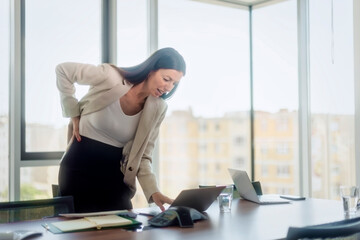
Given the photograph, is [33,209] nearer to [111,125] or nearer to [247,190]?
[111,125]

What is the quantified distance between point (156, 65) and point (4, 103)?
62.8 inches

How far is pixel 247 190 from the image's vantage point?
8.52 feet

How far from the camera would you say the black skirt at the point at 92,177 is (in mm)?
2717

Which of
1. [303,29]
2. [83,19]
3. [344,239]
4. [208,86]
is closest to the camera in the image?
[344,239]

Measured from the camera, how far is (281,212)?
7.38 ft

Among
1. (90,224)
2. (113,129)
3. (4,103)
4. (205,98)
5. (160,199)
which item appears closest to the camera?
(90,224)

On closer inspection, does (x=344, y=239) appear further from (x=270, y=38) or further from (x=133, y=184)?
(x=270, y=38)

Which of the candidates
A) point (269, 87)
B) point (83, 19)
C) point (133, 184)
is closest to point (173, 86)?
point (133, 184)

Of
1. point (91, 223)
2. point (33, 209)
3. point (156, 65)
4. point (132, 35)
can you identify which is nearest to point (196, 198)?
point (91, 223)

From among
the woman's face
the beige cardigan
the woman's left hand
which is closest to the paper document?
the woman's left hand

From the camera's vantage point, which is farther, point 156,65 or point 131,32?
point 131,32

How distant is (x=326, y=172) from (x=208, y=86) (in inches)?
58.5

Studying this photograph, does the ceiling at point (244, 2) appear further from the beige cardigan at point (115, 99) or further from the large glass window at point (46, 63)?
the beige cardigan at point (115, 99)

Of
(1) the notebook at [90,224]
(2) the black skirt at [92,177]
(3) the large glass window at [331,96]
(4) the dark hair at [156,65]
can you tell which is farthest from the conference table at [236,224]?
(3) the large glass window at [331,96]
